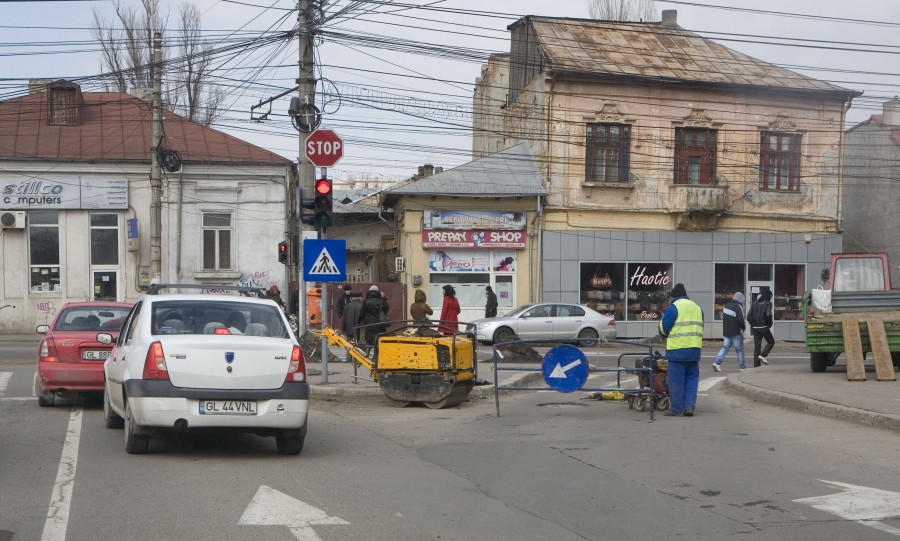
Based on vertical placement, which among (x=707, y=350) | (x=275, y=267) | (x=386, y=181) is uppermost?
(x=386, y=181)

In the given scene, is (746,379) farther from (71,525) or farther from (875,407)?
(71,525)

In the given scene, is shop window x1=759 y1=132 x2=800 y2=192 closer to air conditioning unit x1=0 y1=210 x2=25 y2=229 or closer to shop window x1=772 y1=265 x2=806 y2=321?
shop window x1=772 y1=265 x2=806 y2=321

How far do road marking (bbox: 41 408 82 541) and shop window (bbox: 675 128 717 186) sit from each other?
90.5 feet

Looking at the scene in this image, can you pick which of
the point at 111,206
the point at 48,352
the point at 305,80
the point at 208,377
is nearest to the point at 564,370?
the point at 208,377

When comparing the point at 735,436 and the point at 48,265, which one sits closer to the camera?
the point at 735,436

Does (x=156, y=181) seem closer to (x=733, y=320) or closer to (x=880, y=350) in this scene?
(x=733, y=320)

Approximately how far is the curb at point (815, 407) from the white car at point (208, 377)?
6.79m

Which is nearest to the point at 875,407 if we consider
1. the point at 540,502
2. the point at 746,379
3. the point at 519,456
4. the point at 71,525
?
the point at 746,379

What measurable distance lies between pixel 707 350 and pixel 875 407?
17227 millimetres

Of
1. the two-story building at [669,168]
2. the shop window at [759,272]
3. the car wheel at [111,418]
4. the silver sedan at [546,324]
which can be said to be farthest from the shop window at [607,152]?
the car wheel at [111,418]

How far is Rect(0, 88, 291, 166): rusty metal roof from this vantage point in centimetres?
3397

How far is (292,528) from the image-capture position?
6762 mm

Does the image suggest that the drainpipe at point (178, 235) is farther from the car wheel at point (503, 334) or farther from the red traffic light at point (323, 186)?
the red traffic light at point (323, 186)

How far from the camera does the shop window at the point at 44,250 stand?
33438 mm
